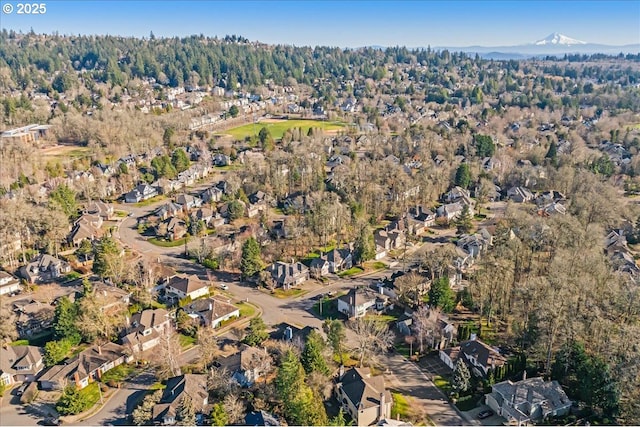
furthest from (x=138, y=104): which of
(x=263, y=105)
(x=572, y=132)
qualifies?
(x=572, y=132)

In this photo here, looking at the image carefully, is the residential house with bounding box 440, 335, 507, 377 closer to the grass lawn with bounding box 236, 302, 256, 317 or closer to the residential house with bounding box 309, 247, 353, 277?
the residential house with bounding box 309, 247, 353, 277

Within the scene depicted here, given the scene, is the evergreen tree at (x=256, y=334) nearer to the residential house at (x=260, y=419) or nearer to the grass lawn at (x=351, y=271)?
the residential house at (x=260, y=419)

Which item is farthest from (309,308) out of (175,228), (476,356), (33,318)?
(175,228)

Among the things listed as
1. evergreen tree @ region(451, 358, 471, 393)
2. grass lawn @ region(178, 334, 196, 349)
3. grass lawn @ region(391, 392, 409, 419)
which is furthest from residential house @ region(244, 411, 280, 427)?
evergreen tree @ region(451, 358, 471, 393)

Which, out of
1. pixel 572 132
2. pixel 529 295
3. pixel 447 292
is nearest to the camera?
pixel 529 295

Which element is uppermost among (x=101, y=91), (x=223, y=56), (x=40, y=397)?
(x=223, y=56)

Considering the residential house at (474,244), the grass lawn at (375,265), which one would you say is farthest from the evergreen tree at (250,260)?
the residential house at (474,244)

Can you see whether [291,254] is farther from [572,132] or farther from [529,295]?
[572,132]

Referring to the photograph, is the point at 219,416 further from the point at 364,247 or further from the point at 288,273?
the point at 364,247
